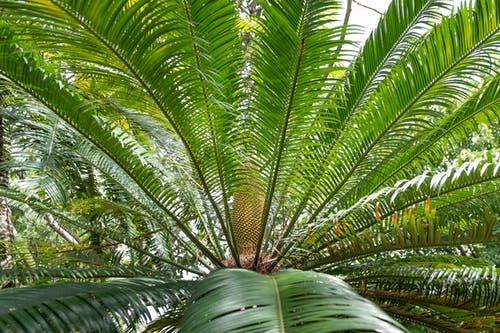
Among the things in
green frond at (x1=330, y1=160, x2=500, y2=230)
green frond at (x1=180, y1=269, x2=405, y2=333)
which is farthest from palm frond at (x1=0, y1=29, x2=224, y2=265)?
green frond at (x1=180, y1=269, x2=405, y2=333)

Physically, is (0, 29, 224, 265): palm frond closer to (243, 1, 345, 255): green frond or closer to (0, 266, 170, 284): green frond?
(0, 266, 170, 284): green frond

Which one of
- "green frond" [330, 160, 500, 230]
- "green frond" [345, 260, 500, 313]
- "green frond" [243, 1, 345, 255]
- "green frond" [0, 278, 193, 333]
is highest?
"green frond" [243, 1, 345, 255]

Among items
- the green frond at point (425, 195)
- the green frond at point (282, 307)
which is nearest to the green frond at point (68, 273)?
the green frond at point (282, 307)

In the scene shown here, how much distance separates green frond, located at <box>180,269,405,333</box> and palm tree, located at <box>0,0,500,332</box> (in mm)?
12

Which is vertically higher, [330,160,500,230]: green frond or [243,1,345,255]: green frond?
[243,1,345,255]: green frond

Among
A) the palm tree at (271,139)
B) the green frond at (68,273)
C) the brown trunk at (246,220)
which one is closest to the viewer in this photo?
the palm tree at (271,139)

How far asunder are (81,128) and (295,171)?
4.38 ft

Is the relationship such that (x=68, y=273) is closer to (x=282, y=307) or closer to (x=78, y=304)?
(x=78, y=304)

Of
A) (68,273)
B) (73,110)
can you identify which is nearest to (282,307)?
(68,273)

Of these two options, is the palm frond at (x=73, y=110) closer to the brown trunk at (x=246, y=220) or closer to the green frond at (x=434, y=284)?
the brown trunk at (x=246, y=220)

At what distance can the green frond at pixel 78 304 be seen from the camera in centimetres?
170

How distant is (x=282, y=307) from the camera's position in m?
1.46

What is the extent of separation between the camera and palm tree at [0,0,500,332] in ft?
6.52

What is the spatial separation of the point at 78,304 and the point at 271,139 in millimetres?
1503
